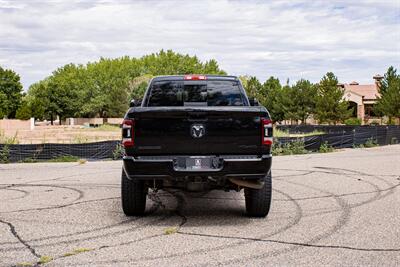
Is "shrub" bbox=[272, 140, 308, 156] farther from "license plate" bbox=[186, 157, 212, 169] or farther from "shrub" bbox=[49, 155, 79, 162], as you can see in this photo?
"license plate" bbox=[186, 157, 212, 169]

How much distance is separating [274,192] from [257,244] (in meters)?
4.03

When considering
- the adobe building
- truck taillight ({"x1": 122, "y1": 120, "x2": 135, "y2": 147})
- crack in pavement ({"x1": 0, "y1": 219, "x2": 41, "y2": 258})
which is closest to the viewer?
crack in pavement ({"x1": 0, "y1": 219, "x2": 41, "y2": 258})

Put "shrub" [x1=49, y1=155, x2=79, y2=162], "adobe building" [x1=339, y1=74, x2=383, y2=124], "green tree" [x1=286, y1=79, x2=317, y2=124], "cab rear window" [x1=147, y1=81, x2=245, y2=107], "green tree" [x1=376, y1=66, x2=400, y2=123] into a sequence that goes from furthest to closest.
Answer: "adobe building" [x1=339, y1=74, x2=383, y2=124]
"green tree" [x1=286, y1=79, x2=317, y2=124]
"green tree" [x1=376, y1=66, x2=400, y2=123]
"shrub" [x1=49, y1=155, x2=79, y2=162]
"cab rear window" [x1=147, y1=81, x2=245, y2=107]

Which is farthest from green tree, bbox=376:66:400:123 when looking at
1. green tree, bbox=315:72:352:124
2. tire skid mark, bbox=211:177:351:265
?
tire skid mark, bbox=211:177:351:265

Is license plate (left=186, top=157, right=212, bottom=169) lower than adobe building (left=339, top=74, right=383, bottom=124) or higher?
lower

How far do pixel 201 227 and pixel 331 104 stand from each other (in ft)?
182

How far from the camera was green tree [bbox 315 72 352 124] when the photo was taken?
59.6 meters

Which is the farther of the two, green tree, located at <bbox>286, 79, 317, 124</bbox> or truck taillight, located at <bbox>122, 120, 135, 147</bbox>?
green tree, located at <bbox>286, 79, 317, 124</bbox>

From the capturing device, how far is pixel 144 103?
7.90 m

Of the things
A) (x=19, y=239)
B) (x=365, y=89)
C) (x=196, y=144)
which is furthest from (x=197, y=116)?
(x=365, y=89)

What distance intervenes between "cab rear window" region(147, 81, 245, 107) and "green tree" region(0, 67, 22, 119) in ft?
279

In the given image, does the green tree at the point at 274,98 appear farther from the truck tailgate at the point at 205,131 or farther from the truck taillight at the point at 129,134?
the truck taillight at the point at 129,134

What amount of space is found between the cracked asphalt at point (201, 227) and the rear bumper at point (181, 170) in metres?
0.69

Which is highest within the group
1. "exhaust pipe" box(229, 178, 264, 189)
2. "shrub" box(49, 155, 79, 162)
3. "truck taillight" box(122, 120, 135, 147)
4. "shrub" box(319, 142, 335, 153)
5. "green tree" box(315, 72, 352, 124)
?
"green tree" box(315, 72, 352, 124)
